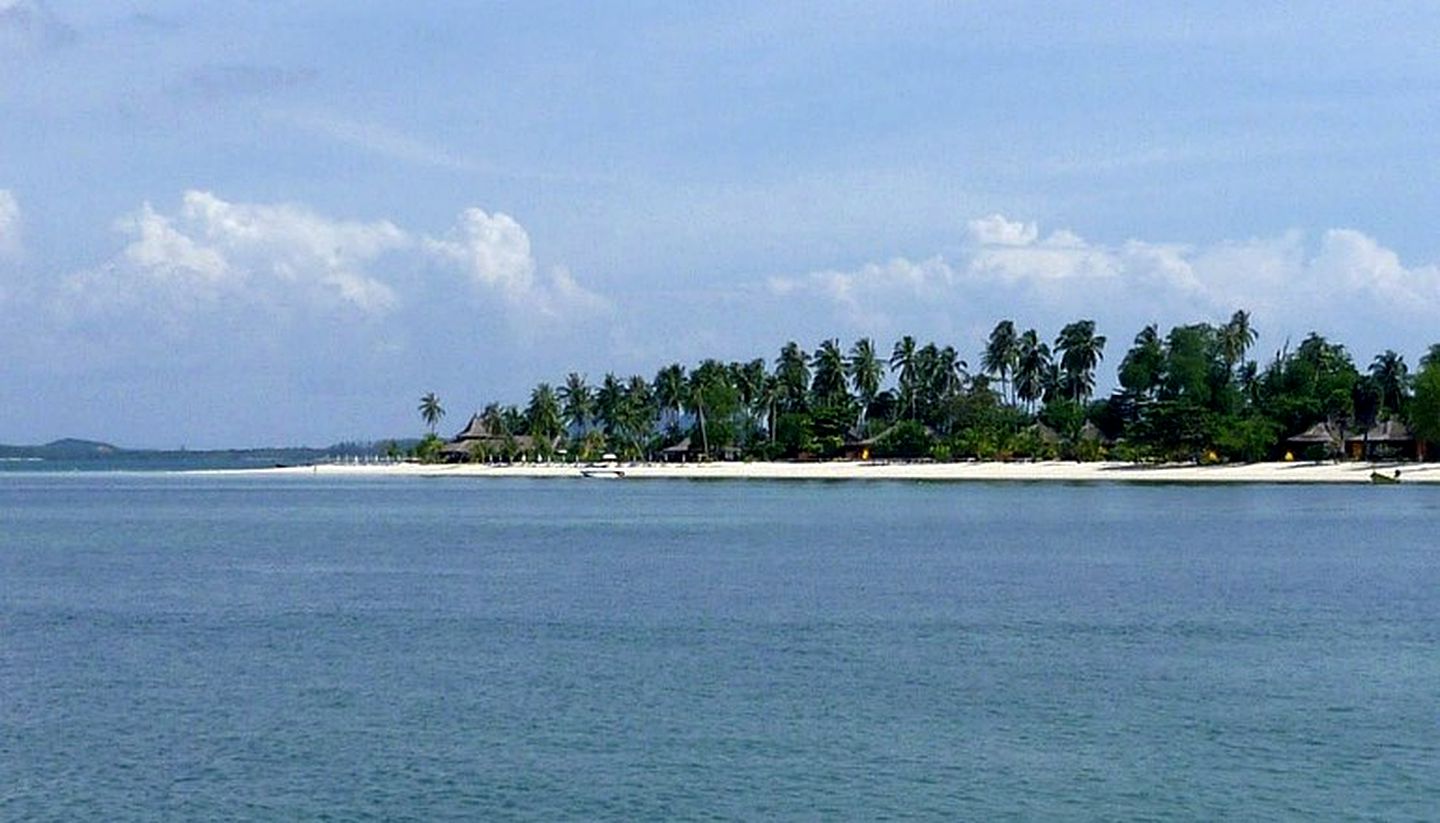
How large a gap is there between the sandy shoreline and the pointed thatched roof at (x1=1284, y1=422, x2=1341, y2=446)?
8.23 ft

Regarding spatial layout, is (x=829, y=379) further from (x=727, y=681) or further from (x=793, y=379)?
(x=727, y=681)

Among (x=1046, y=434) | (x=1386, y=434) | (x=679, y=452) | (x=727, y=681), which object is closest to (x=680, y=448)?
(x=679, y=452)

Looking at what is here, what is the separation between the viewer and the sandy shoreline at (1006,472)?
127 metres

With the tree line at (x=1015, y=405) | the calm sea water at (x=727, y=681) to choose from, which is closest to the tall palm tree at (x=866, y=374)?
the tree line at (x=1015, y=405)

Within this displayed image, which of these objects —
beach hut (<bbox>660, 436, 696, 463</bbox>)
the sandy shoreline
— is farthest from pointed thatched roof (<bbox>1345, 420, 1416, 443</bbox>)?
beach hut (<bbox>660, 436, 696, 463</bbox>)

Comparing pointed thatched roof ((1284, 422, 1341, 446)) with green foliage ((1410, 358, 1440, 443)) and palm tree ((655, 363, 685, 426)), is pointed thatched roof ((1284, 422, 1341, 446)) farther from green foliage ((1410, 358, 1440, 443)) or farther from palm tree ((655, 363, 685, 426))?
palm tree ((655, 363, 685, 426))

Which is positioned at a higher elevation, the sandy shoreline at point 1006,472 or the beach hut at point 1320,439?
the beach hut at point 1320,439

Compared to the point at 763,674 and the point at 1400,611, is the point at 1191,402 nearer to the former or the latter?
the point at 1400,611

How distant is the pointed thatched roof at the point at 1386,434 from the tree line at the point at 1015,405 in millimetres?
1102

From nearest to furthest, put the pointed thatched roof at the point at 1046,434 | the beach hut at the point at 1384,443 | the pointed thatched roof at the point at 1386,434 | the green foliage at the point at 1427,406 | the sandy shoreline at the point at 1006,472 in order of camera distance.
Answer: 1. the green foliage at the point at 1427,406
2. the sandy shoreline at the point at 1006,472
3. the beach hut at the point at 1384,443
4. the pointed thatched roof at the point at 1386,434
5. the pointed thatched roof at the point at 1046,434

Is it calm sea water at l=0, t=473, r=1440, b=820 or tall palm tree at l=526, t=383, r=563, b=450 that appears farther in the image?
tall palm tree at l=526, t=383, r=563, b=450

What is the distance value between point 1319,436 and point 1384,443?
4.87 m

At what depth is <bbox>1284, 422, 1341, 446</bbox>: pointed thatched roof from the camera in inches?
5384

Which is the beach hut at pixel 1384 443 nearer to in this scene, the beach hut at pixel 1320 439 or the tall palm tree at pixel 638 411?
the beach hut at pixel 1320 439
